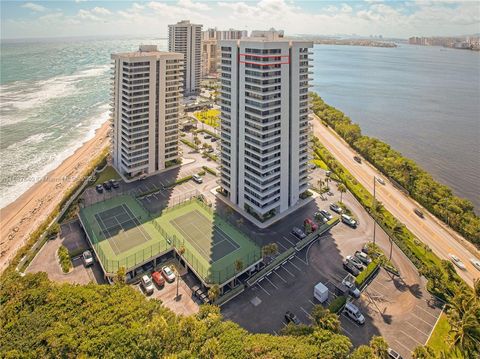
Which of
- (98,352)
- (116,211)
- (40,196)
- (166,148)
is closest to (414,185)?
(166,148)

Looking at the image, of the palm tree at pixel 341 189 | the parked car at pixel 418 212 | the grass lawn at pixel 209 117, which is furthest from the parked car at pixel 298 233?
the grass lawn at pixel 209 117

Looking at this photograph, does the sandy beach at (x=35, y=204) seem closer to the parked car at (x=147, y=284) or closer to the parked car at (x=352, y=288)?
the parked car at (x=147, y=284)

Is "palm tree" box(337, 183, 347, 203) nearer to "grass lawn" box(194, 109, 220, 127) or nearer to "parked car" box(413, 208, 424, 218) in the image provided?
"parked car" box(413, 208, 424, 218)

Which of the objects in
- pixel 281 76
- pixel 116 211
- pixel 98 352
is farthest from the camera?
pixel 116 211

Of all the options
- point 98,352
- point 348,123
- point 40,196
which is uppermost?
point 348,123

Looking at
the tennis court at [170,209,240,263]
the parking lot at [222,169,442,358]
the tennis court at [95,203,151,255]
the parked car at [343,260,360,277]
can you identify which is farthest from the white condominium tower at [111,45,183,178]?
the parked car at [343,260,360,277]

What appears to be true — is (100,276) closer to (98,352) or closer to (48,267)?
(48,267)
